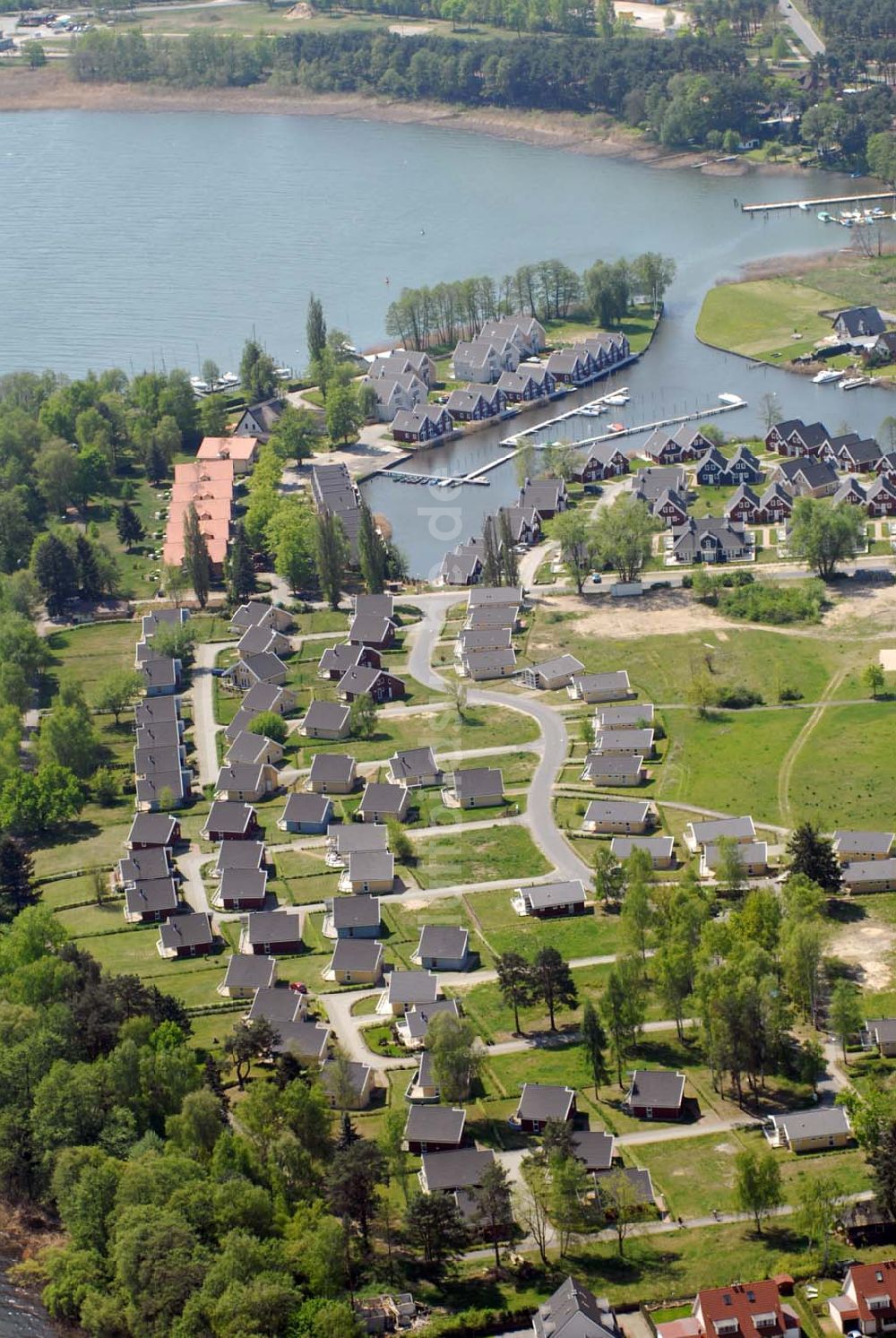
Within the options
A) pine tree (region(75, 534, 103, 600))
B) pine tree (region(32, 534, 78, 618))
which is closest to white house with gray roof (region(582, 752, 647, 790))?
pine tree (region(75, 534, 103, 600))

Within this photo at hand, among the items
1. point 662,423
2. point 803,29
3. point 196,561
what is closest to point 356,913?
point 196,561

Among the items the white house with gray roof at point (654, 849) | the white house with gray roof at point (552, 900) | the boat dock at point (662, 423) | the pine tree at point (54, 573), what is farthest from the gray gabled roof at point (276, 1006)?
the boat dock at point (662, 423)

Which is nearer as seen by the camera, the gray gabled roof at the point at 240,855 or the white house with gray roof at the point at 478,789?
the gray gabled roof at the point at 240,855

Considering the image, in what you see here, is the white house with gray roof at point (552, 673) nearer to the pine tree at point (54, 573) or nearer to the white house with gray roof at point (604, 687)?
the white house with gray roof at point (604, 687)

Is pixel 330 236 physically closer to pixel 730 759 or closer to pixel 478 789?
pixel 730 759

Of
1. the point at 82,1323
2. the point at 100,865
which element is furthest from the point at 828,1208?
the point at 100,865

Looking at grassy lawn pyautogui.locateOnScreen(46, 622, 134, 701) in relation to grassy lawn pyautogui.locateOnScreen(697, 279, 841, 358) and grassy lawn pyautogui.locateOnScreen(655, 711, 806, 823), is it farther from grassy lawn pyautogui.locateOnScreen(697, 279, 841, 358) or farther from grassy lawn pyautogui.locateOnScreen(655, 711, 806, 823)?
grassy lawn pyautogui.locateOnScreen(697, 279, 841, 358)
